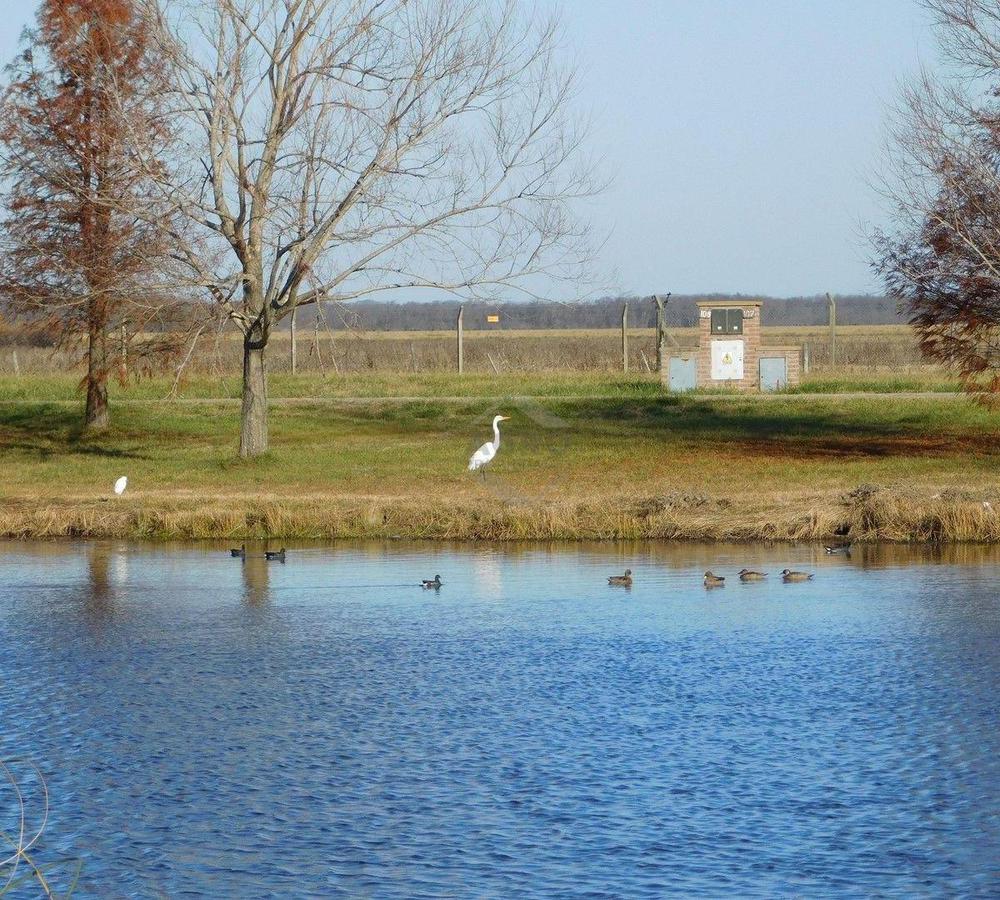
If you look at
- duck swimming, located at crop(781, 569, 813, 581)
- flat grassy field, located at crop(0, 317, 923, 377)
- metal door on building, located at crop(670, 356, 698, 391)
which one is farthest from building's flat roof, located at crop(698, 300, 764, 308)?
duck swimming, located at crop(781, 569, 813, 581)

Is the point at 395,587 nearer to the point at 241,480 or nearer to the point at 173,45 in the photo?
the point at 241,480

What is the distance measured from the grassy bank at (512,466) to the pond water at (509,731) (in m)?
3.23

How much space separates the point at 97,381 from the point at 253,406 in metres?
6.21

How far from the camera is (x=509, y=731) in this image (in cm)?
1229

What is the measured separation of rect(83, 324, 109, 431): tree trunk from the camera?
119ft

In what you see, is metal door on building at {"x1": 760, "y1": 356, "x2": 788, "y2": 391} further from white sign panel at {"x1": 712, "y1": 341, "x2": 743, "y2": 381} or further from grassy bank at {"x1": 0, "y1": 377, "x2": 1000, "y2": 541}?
grassy bank at {"x1": 0, "y1": 377, "x2": 1000, "y2": 541}

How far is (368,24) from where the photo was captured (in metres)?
30.3

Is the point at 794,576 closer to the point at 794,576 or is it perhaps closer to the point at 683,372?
the point at 794,576

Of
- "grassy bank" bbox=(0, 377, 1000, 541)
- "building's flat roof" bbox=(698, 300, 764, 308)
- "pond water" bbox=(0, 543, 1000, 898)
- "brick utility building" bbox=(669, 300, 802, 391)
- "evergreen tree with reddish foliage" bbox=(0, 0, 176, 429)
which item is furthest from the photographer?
"building's flat roof" bbox=(698, 300, 764, 308)

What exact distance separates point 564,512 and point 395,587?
510cm

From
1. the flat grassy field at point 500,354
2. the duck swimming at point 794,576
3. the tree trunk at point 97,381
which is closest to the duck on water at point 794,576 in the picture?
the duck swimming at point 794,576

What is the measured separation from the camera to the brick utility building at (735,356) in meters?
44.2

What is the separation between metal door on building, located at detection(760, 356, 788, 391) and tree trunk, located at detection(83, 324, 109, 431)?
17370 millimetres

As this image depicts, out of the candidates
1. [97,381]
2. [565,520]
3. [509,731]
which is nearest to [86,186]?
[97,381]
